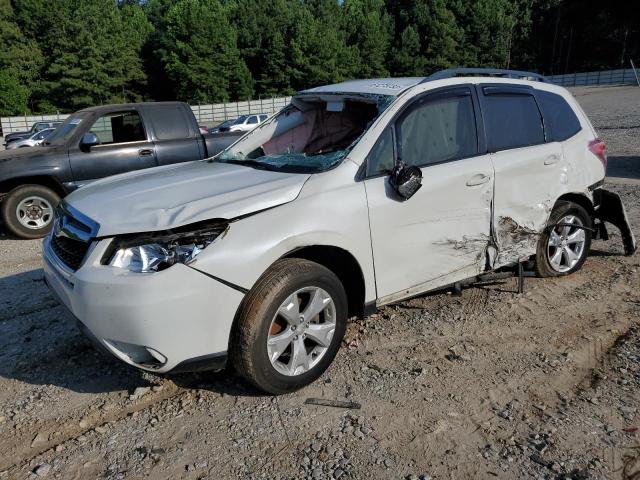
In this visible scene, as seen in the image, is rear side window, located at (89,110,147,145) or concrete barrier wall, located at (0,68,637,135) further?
concrete barrier wall, located at (0,68,637,135)

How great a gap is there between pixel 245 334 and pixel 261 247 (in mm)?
481

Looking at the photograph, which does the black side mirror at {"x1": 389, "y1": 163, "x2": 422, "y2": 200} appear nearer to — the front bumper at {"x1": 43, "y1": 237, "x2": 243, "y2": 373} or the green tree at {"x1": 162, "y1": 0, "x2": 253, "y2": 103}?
the front bumper at {"x1": 43, "y1": 237, "x2": 243, "y2": 373}

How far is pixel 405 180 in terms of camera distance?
354 centimetres

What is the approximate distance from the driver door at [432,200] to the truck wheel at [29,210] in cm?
567

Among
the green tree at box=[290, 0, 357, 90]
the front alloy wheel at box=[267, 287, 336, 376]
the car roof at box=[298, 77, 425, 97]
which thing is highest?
the car roof at box=[298, 77, 425, 97]

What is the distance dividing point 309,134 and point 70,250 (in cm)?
206

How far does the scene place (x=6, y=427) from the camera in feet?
10.3

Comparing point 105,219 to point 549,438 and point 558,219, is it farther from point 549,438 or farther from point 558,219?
point 558,219

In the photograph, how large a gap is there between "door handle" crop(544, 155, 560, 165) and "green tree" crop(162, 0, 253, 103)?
64.4 metres

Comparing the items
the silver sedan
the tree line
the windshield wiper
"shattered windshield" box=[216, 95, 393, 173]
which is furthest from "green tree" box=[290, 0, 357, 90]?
the windshield wiper

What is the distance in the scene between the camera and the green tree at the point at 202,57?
65062 mm

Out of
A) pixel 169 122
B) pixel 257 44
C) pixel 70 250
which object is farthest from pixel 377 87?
pixel 257 44

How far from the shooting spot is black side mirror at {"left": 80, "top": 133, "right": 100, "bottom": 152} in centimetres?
750

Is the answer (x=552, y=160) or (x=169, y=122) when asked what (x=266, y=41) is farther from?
(x=552, y=160)
